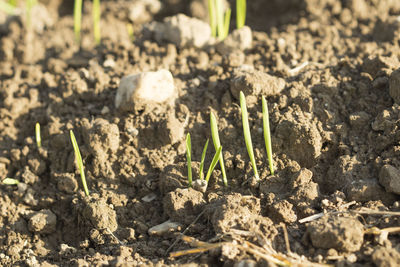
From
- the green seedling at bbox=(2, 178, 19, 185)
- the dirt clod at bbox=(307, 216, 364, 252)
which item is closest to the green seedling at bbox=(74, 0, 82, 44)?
the green seedling at bbox=(2, 178, 19, 185)

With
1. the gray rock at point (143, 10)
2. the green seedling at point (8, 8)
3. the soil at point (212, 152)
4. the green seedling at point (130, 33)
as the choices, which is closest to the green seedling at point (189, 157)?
the soil at point (212, 152)

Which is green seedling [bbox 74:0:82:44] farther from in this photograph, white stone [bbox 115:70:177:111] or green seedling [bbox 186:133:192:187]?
green seedling [bbox 186:133:192:187]

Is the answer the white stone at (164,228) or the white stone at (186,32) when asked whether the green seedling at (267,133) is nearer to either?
the white stone at (164,228)

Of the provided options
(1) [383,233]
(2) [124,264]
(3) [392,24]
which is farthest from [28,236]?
(3) [392,24]

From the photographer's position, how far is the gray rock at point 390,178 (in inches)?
65.6

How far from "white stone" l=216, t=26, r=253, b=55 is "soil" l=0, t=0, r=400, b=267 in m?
0.03

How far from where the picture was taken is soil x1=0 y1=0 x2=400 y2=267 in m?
1.59

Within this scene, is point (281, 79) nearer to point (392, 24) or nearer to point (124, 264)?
point (392, 24)

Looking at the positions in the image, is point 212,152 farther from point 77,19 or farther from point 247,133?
point 77,19

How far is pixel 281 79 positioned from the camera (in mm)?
2129

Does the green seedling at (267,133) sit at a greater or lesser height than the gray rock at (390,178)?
greater

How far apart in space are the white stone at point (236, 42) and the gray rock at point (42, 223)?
4.24ft

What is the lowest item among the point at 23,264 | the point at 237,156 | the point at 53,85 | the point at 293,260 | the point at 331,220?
the point at 23,264

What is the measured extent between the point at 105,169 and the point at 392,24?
178cm
